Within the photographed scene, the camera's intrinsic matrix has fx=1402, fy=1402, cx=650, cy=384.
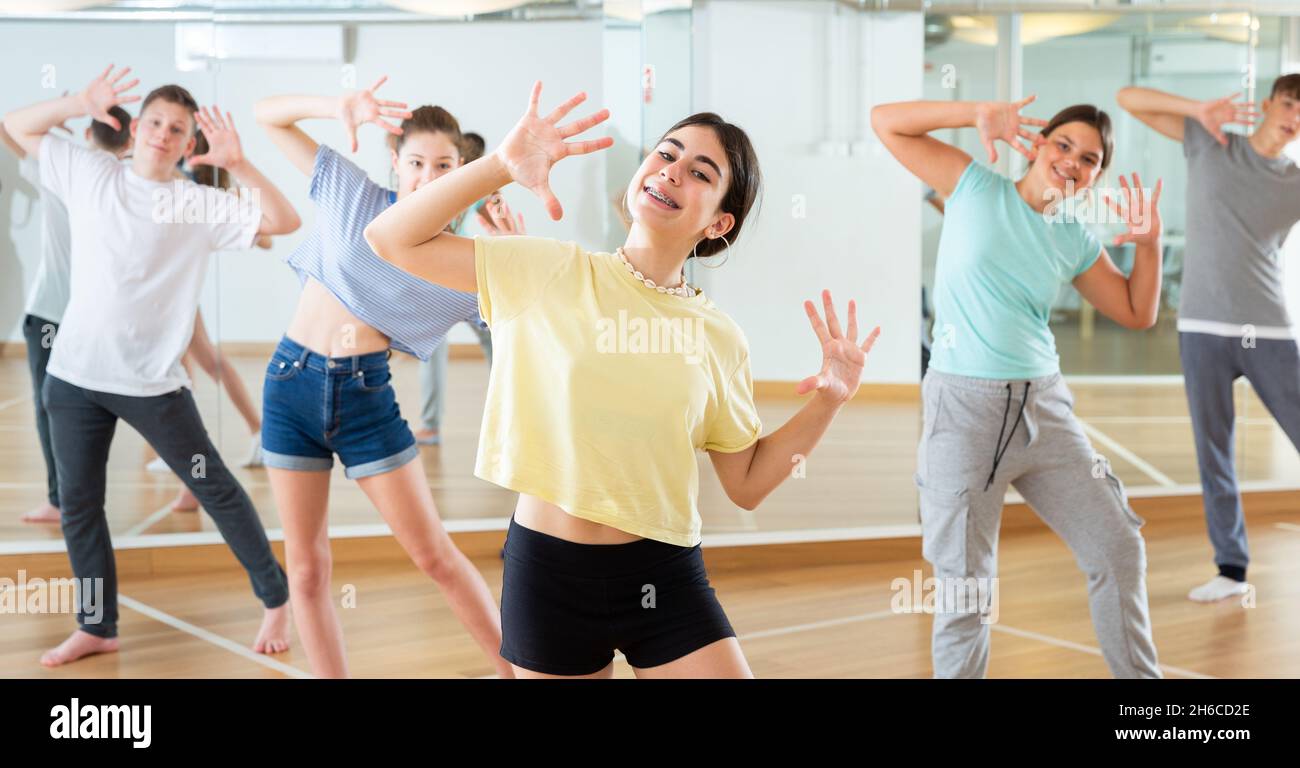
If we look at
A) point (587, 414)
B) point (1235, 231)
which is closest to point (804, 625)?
point (1235, 231)

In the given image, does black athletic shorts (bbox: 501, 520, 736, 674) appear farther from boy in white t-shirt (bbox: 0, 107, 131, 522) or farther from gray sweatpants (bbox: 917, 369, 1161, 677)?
boy in white t-shirt (bbox: 0, 107, 131, 522)

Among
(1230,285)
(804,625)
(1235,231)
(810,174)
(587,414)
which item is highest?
(810,174)

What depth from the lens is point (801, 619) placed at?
14.1 ft

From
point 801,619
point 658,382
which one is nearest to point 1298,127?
point 801,619

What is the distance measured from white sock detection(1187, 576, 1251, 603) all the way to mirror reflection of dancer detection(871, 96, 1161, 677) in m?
1.54

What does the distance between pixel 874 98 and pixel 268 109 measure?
2.18 meters

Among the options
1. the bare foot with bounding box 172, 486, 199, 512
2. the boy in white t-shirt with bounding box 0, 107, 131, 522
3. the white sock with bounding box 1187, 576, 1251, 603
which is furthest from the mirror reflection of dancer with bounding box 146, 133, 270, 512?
the white sock with bounding box 1187, 576, 1251, 603

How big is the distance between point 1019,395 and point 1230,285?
1.86 metres

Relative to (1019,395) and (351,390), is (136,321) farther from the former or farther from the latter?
(1019,395)

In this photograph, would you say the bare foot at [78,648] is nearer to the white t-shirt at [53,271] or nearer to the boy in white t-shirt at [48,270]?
the boy in white t-shirt at [48,270]

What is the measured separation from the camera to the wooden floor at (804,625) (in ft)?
12.5

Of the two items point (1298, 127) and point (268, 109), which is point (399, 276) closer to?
point (268, 109)

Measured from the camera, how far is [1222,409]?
4559 mm
